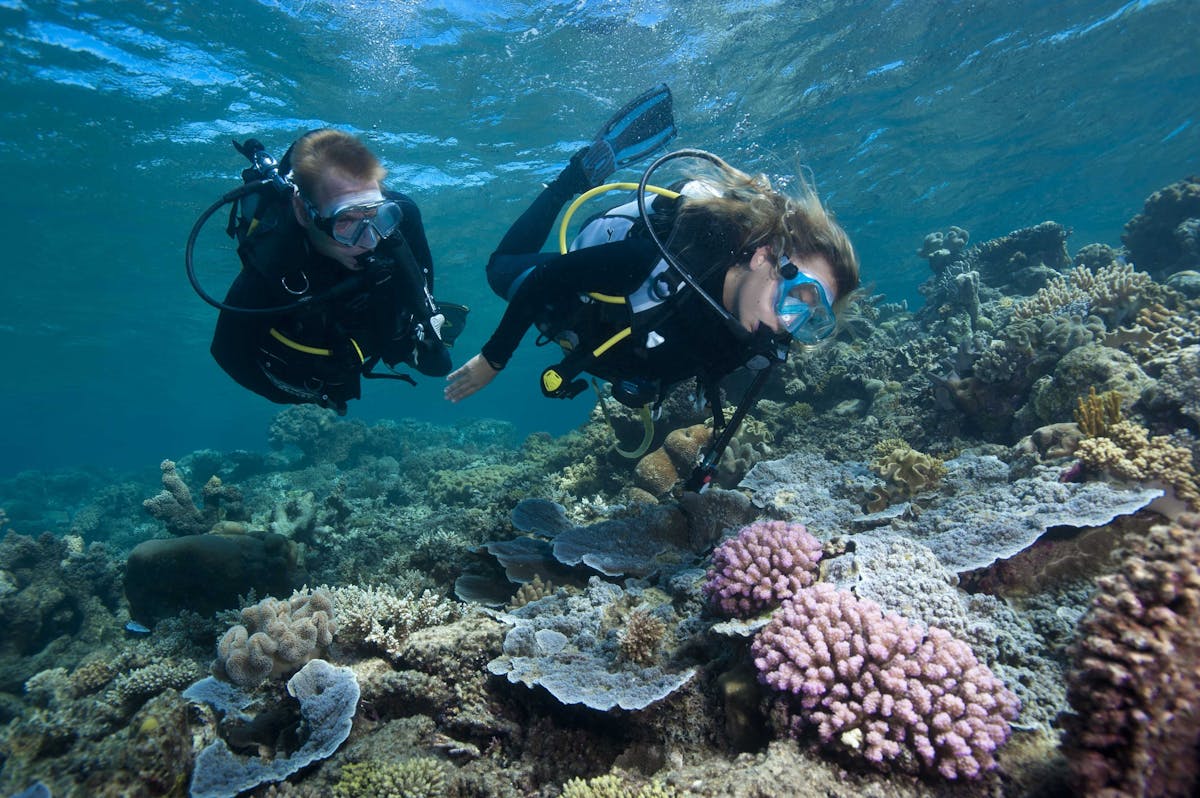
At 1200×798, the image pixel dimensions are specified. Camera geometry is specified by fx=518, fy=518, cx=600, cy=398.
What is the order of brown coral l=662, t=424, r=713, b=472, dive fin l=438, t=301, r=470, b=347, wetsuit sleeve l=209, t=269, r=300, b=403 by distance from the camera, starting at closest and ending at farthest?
wetsuit sleeve l=209, t=269, r=300, b=403 → dive fin l=438, t=301, r=470, b=347 → brown coral l=662, t=424, r=713, b=472

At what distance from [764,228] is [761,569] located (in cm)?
244

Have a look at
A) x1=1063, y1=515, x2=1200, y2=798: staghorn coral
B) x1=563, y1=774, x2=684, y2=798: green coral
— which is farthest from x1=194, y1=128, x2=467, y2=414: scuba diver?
x1=1063, y1=515, x2=1200, y2=798: staghorn coral

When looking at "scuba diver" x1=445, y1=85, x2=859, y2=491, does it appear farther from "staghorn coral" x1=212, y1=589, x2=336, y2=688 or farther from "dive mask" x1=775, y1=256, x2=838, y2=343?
"staghorn coral" x1=212, y1=589, x2=336, y2=688

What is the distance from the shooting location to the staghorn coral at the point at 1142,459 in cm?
404

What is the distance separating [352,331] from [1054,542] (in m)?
6.14

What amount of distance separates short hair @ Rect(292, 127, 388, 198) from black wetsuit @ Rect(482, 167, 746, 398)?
1.77 meters

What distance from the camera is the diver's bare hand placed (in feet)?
14.6

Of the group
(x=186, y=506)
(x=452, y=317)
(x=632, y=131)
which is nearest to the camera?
(x=632, y=131)

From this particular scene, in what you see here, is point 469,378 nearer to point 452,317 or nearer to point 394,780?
point 394,780

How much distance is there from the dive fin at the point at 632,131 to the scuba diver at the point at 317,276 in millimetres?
2492

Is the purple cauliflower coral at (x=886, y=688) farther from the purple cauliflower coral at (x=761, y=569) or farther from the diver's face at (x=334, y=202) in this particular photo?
the diver's face at (x=334, y=202)

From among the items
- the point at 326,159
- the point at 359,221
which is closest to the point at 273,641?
the point at 359,221

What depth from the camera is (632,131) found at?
690cm

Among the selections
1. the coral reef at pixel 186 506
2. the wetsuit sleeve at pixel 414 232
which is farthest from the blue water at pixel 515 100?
the wetsuit sleeve at pixel 414 232
